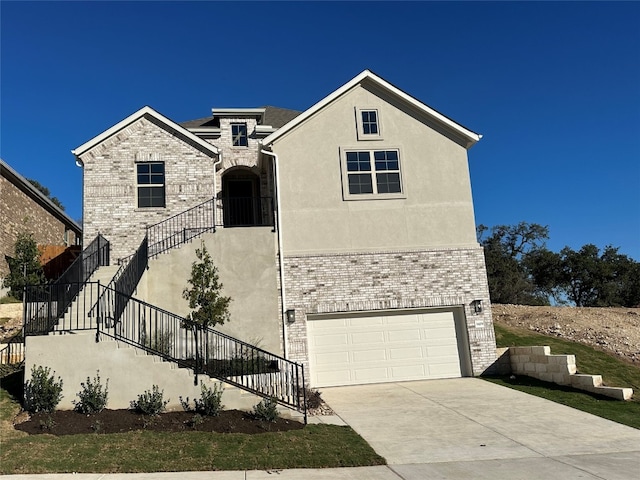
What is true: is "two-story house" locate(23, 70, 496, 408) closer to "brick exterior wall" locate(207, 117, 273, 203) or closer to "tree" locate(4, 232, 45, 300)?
"brick exterior wall" locate(207, 117, 273, 203)

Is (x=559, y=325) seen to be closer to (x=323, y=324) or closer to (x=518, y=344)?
(x=518, y=344)

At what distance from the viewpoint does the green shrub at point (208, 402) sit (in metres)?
9.73

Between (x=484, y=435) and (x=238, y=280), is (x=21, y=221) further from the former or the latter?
(x=484, y=435)

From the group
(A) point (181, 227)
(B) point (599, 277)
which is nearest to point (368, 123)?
(A) point (181, 227)

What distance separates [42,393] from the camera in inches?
385

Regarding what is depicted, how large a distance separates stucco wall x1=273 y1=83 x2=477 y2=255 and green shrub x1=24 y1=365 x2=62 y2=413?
7.31m

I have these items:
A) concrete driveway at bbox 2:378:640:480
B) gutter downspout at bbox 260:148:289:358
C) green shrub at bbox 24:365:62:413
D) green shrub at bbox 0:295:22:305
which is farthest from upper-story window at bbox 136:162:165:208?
concrete driveway at bbox 2:378:640:480

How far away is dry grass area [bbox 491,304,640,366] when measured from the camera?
53.4 ft

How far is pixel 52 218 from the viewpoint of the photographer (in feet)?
96.8

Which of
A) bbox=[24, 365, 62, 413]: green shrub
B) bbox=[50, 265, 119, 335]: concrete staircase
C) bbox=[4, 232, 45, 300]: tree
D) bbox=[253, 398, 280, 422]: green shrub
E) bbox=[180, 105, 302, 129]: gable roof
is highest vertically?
bbox=[180, 105, 302, 129]: gable roof

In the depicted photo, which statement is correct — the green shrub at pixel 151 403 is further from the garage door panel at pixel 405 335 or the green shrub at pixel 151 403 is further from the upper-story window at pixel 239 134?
the upper-story window at pixel 239 134

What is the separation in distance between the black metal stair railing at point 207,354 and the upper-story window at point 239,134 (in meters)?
9.44

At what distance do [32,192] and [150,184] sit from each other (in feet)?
43.1

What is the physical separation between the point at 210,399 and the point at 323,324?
5.89 meters
